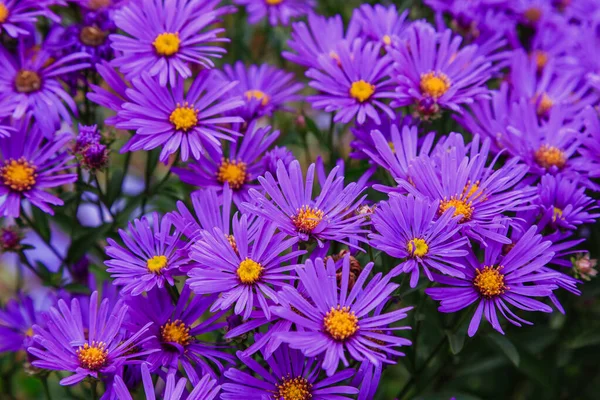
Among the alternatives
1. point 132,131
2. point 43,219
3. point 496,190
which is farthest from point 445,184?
point 43,219

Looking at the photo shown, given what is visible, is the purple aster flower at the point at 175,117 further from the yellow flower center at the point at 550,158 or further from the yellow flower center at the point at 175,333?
the yellow flower center at the point at 550,158

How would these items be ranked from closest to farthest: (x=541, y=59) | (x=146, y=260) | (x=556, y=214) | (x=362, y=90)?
1. (x=146, y=260)
2. (x=556, y=214)
3. (x=362, y=90)
4. (x=541, y=59)

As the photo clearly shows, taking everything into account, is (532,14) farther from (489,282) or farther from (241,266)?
(241,266)

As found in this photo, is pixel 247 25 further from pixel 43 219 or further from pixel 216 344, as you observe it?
pixel 216 344

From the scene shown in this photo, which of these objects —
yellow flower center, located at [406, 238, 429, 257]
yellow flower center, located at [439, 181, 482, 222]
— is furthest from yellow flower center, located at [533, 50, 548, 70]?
yellow flower center, located at [406, 238, 429, 257]

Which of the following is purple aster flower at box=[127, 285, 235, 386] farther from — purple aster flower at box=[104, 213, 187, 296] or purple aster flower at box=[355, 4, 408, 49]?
purple aster flower at box=[355, 4, 408, 49]

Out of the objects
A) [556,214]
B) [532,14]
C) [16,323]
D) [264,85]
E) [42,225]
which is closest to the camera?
[556,214]

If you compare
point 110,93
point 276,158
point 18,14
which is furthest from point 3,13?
point 276,158
